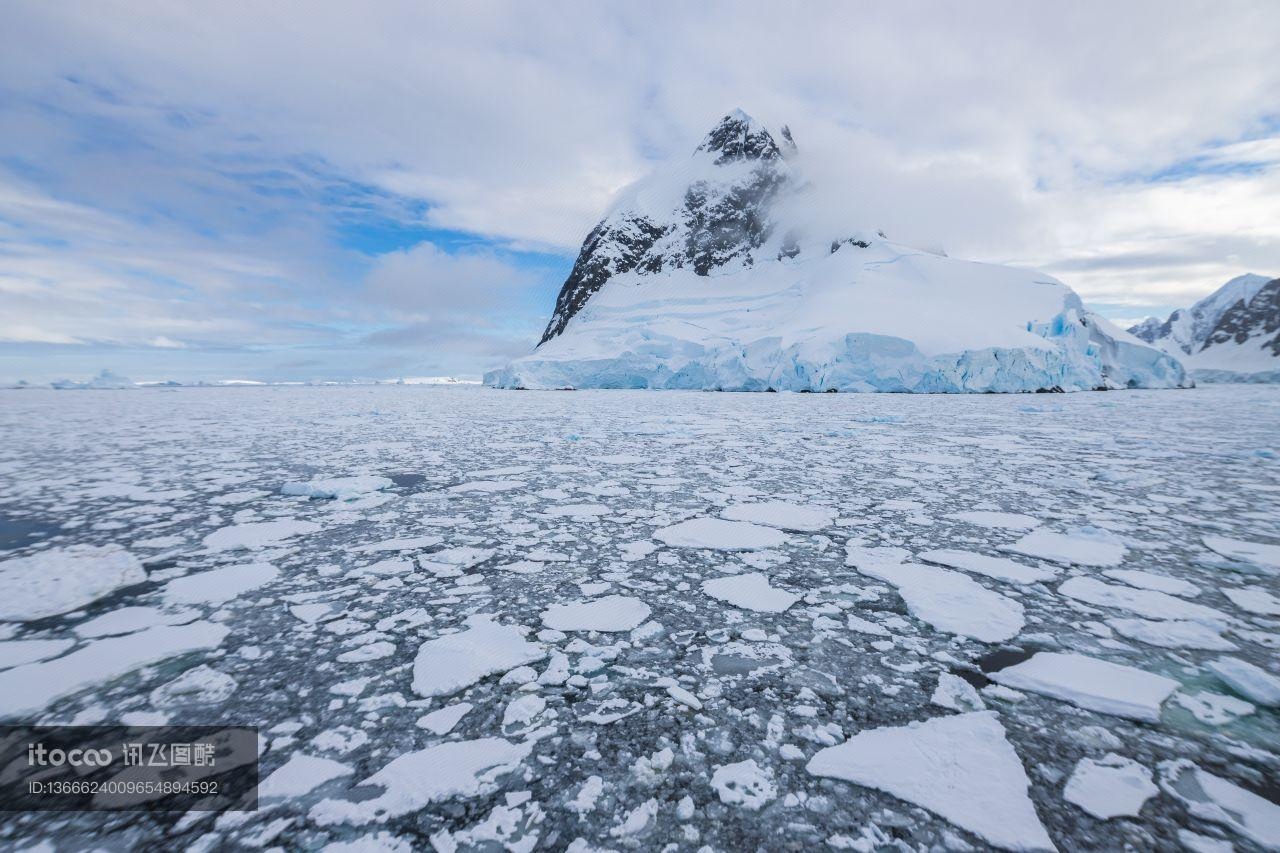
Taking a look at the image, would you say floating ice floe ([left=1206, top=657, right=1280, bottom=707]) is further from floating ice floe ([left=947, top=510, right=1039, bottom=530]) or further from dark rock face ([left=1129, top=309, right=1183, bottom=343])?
dark rock face ([left=1129, top=309, right=1183, bottom=343])

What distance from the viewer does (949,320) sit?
29.4 m

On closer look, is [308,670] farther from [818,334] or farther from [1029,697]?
[818,334]

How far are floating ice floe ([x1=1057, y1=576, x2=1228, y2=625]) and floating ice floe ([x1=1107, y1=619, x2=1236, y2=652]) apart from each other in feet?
0.20

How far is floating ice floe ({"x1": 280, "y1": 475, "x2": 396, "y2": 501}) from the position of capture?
389cm

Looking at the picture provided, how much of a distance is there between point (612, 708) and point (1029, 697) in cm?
117

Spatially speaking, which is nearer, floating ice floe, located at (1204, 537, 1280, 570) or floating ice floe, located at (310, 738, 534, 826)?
floating ice floe, located at (310, 738, 534, 826)

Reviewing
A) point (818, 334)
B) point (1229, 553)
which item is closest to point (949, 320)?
point (818, 334)

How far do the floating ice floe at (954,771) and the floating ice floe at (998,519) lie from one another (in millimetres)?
2126

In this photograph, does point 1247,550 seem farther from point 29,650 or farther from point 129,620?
point 29,650

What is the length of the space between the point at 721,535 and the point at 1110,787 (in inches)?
75.2

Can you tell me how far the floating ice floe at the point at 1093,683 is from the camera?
141 cm

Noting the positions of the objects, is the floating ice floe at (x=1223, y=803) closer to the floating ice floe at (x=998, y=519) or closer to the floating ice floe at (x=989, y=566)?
the floating ice floe at (x=989, y=566)

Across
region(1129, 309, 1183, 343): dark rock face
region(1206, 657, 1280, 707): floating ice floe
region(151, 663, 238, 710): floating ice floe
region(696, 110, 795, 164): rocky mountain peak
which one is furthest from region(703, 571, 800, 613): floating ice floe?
region(1129, 309, 1183, 343): dark rock face

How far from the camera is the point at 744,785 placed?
3.75 feet
